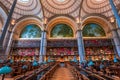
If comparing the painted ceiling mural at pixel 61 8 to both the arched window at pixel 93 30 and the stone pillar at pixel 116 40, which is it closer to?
the arched window at pixel 93 30

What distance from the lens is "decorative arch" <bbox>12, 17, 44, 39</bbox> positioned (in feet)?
60.8

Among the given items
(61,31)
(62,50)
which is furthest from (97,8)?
(62,50)

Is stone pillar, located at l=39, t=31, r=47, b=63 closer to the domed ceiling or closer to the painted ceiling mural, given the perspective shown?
the painted ceiling mural

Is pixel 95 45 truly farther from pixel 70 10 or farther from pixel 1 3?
pixel 1 3

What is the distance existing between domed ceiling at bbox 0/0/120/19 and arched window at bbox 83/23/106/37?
2.57 m

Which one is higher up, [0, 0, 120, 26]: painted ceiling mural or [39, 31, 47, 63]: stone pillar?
[0, 0, 120, 26]: painted ceiling mural

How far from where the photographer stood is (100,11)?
18.9 metres

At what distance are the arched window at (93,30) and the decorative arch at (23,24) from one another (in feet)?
31.8

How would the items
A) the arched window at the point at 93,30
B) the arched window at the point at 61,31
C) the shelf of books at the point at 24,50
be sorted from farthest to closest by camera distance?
the arched window at the point at 61,31 → the arched window at the point at 93,30 → the shelf of books at the point at 24,50

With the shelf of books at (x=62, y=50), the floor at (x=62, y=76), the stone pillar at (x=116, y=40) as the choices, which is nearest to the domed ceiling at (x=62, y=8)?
the stone pillar at (x=116, y=40)

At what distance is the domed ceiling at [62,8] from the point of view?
1803 centimetres

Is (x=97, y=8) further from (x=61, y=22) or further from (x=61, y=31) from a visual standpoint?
(x=61, y=31)

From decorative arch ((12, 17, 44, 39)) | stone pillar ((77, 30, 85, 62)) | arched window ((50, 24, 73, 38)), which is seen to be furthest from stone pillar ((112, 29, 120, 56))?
decorative arch ((12, 17, 44, 39))

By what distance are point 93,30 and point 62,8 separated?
27.8 ft
